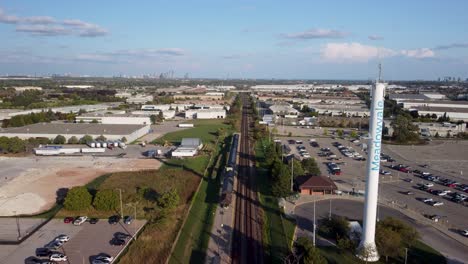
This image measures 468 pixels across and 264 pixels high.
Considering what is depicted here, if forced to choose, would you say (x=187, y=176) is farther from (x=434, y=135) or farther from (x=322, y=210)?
(x=434, y=135)

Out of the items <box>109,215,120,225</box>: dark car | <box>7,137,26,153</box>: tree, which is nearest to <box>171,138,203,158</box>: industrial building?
<box>7,137,26,153</box>: tree

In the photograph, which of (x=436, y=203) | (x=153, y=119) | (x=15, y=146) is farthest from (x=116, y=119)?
(x=436, y=203)

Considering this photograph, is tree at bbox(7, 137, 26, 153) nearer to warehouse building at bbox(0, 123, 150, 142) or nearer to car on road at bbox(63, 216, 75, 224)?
warehouse building at bbox(0, 123, 150, 142)

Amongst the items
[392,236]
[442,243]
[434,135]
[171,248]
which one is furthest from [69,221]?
[434,135]

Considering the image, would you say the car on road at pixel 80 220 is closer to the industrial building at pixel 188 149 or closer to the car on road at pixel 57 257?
the car on road at pixel 57 257

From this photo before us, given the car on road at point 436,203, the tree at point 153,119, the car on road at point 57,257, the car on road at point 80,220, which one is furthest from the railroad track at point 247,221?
the tree at point 153,119

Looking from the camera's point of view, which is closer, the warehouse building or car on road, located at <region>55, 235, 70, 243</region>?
car on road, located at <region>55, 235, 70, 243</region>
